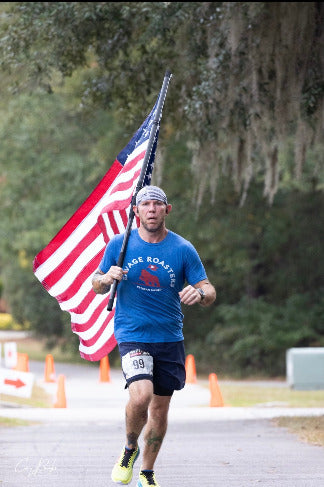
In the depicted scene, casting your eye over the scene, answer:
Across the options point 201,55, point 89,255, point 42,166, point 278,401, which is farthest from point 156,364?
point 42,166

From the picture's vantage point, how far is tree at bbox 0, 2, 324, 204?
1272cm

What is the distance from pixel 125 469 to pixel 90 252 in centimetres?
330

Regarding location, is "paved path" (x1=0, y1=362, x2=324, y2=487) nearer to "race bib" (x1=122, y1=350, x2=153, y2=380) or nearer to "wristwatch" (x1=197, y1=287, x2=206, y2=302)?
"race bib" (x1=122, y1=350, x2=153, y2=380)

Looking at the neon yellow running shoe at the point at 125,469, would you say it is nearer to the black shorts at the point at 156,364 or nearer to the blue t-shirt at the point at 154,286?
the black shorts at the point at 156,364

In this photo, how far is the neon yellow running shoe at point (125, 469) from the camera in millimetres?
6766

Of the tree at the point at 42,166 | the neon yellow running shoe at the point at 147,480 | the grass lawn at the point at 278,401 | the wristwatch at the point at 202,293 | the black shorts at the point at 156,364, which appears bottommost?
the grass lawn at the point at 278,401

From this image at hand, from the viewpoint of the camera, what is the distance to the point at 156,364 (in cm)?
685

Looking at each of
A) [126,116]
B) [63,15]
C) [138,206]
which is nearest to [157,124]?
[138,206]

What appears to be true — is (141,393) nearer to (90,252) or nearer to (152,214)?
(152,214)

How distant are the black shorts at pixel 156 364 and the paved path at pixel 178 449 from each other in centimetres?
106

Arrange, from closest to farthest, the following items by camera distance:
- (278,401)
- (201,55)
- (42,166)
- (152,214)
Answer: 1. (152,214)
2. (201,55)
3. (278,401)
4. (42,166)

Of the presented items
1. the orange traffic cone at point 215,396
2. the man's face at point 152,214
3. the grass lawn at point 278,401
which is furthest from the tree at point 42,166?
the man's face at point 152,214

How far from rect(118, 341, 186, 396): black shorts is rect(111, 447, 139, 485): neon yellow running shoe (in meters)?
0.43

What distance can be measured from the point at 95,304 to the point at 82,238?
685 mm
